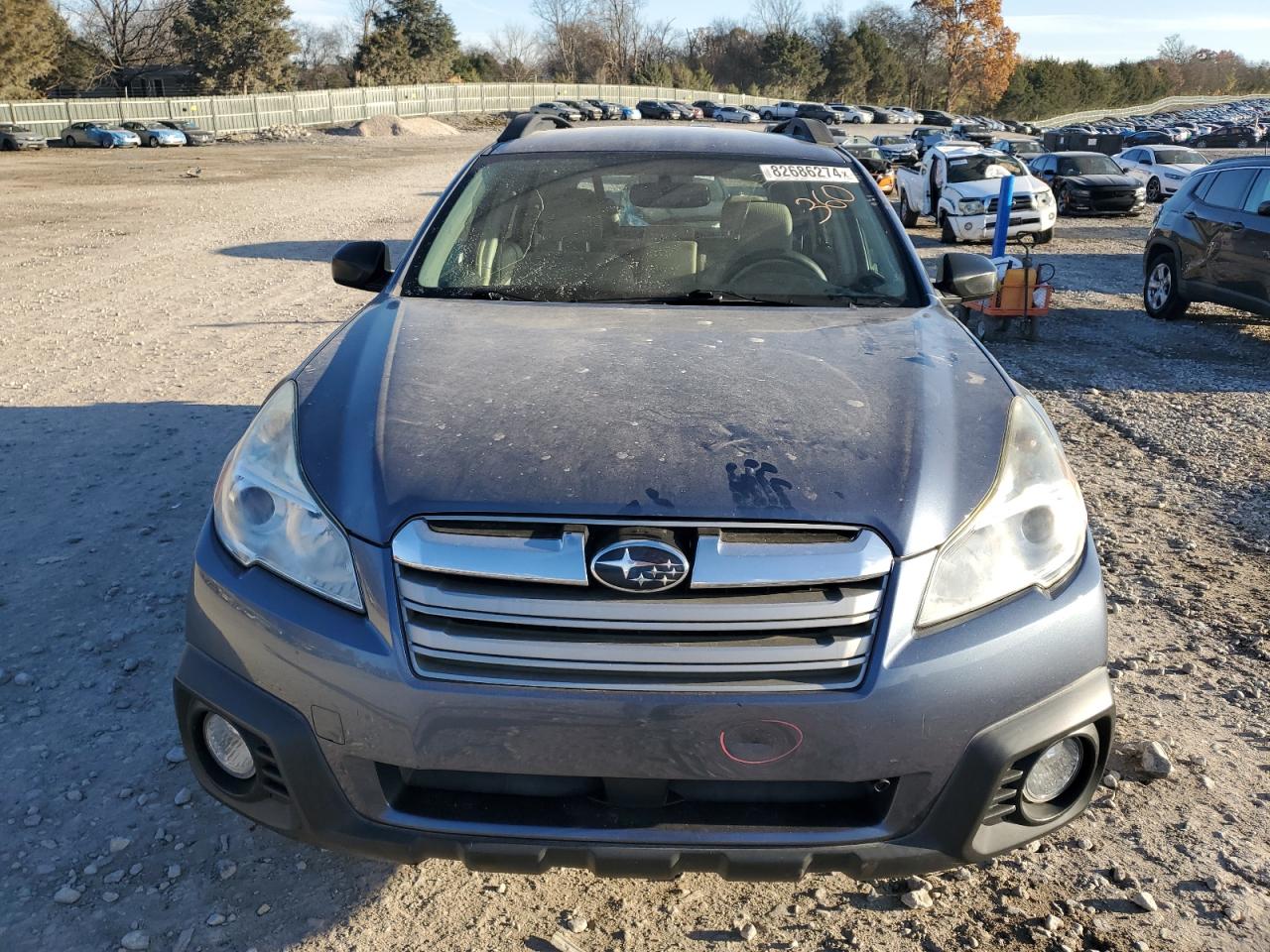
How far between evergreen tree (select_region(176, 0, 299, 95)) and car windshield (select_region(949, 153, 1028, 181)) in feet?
195

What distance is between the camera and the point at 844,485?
2.13 meters

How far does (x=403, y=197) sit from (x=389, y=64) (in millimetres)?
59008

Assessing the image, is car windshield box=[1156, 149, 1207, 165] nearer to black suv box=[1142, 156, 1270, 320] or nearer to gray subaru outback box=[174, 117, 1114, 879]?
black suv box=[1142, 156, 1270, 320]

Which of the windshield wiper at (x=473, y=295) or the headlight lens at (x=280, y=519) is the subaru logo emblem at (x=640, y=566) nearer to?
the headlight lens at (x=280, y=519)

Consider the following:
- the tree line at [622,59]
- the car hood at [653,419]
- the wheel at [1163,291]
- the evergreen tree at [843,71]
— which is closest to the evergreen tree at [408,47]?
the tree line at [622,59]

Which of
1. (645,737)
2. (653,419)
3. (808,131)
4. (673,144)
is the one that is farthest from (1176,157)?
(645,737)

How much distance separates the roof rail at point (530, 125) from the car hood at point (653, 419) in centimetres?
140

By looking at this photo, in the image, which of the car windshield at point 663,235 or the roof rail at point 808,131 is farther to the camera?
the roof rail at point 808,131

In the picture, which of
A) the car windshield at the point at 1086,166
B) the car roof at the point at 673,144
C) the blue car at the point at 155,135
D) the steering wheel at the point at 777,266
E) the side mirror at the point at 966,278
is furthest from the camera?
the blue car at the point at 155,135

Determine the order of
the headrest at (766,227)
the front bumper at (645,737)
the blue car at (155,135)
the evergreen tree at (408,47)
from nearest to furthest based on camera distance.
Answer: the front bumper at (645,737) → the headrest at (766,227) → the blue car at (155,135) → the evergreen tree at (408,47)

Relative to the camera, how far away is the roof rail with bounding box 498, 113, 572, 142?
4.29m

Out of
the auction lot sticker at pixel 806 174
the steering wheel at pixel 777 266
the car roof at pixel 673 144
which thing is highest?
the car roof at pixel 673 144

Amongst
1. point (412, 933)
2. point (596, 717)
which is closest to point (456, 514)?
point (596, 717)

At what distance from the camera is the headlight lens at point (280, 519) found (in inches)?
83.1
